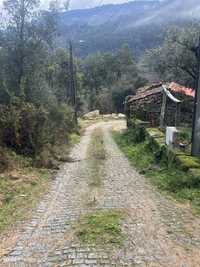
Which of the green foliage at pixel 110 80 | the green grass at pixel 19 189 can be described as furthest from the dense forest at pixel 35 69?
the green foliage at pixel 110 80

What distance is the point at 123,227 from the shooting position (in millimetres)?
7875

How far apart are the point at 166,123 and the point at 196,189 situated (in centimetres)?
1557

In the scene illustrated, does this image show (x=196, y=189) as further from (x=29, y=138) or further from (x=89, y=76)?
(x=89, y=76)

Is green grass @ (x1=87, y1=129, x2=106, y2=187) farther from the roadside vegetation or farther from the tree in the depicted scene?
the tree

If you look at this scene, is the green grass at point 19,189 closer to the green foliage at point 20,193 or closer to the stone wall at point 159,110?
the green foliage at point 20,193

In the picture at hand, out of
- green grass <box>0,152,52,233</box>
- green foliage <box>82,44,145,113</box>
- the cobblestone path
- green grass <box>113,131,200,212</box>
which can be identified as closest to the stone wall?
green grass <box>113,131,200,212</box>

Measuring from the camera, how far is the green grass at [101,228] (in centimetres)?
709

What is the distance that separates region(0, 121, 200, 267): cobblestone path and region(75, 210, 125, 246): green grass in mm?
156

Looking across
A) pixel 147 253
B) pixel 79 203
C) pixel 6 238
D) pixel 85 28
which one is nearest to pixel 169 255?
pixel 147 253

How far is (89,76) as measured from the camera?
8762 centimetres

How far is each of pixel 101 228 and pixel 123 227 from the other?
48 cm

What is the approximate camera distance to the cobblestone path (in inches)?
251

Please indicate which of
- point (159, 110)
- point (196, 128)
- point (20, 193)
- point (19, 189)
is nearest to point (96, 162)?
point (196, 128)

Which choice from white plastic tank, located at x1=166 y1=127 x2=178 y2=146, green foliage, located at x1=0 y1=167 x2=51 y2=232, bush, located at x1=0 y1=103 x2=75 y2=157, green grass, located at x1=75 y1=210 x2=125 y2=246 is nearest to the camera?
green grass, located at x1=75 y1=210 x2=125 y2=246
